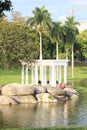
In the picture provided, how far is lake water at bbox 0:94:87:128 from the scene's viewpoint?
2808cm

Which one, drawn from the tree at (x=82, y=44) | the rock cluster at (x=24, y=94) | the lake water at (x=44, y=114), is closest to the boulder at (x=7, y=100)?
the rock cluster at (x=24, y=94)

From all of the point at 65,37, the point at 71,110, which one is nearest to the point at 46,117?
the point at 71,110

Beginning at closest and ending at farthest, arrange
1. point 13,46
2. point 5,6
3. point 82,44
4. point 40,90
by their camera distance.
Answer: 1. point 5,6
2. point 40,90
3. point 13,46
4. point 82,44

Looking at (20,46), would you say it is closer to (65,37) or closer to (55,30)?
(55,30)

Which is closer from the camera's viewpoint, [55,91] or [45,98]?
[45,98]

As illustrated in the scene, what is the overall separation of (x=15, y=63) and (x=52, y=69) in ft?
21.9

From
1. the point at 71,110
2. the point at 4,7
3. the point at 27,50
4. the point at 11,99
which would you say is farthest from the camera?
the point at 27,50

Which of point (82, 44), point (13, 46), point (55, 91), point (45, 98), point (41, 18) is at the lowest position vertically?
point (45, 98)

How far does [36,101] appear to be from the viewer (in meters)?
41.1

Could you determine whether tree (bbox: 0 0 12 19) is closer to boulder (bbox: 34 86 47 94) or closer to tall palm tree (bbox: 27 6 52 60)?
boulder (bbox: 34 86 47 94)

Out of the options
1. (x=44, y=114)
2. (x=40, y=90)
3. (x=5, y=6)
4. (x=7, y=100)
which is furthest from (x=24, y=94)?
(x=5, y=6)

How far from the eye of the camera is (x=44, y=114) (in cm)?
3306

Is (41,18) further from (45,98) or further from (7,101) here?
(7,101)

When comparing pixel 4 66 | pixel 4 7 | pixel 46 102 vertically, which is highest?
pixel 4 7
